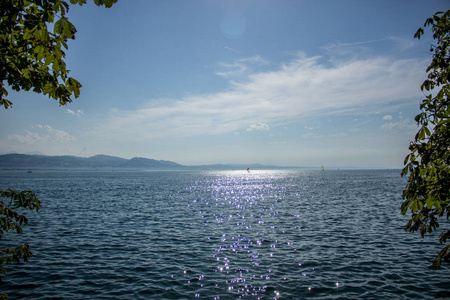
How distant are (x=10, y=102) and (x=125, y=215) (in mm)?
38658

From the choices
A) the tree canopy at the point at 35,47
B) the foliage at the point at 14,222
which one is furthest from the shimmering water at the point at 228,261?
the tree canopy at the point at 35,47

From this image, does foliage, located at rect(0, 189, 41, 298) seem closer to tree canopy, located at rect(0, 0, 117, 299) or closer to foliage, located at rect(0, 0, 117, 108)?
tree canopy, located at rect(0, 0, 117, 299)

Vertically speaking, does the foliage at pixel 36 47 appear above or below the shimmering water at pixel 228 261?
above

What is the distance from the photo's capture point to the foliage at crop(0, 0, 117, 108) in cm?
417

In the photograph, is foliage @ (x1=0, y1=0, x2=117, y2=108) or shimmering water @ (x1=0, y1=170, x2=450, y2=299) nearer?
foliage @ (x1=0, y1=0, x2=117, y2=108)

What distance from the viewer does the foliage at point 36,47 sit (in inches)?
164

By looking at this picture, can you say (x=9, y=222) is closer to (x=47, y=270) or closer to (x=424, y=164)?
(x=424, y=164)

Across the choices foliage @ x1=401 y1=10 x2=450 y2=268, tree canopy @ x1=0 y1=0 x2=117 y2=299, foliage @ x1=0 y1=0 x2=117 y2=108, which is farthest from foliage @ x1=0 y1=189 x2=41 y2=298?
foliage @ x1=401 y1=10 x2=450 y2=268

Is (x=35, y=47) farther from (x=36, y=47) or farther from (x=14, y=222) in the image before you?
(x=14, y=222)

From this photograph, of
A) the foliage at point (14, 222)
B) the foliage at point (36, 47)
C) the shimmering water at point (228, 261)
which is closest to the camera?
the foliage at point (36, 47)

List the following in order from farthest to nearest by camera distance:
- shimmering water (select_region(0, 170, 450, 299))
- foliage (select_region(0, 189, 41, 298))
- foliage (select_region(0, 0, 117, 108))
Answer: shimmering water (select_region(0, 170, 450, 299)), foliage (select_region(0, 189, 41, 298)), foliage (select_region(0, 0, 117, 108))

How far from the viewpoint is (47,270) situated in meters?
18.2

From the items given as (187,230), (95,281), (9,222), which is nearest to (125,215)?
(187,230)

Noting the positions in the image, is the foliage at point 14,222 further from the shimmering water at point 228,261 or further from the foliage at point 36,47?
the shimmering water at point 228,261
